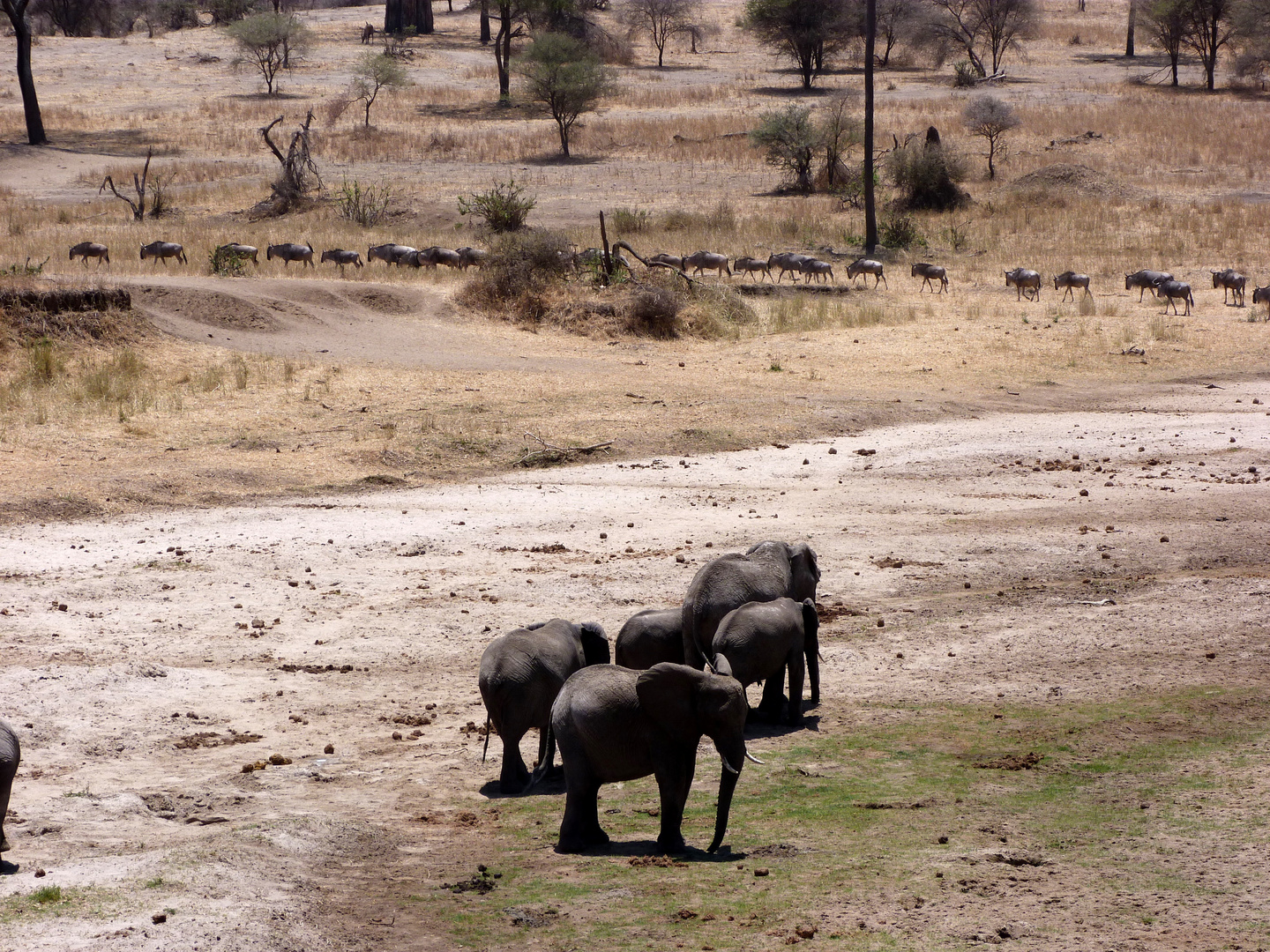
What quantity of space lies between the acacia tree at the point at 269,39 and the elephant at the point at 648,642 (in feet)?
211

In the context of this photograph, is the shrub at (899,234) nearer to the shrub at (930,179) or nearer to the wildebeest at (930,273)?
the shrub at (930,179)

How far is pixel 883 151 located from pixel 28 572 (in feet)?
132

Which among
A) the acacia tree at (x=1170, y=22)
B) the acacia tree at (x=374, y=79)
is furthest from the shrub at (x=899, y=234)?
the acacia tree at (x=1170, y=22)

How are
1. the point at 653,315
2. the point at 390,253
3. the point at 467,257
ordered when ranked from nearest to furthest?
the point at 653,315 < the point at 467,257 < the point at 390,253

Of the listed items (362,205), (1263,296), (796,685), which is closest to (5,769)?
(796,685)

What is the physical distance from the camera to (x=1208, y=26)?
235 feet

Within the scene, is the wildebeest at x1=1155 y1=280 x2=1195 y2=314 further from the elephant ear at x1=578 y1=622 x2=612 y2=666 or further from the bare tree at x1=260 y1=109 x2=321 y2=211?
the bare tree at x1=260 y1=109 x2=321 y2=211

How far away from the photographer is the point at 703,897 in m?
5.92

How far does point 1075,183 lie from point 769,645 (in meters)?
40.0

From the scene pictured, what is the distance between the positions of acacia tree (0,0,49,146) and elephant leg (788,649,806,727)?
52869 mm

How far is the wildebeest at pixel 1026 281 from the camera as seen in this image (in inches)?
1190

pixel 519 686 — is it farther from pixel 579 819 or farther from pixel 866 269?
pixel 866 269

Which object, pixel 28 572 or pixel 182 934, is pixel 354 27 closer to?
pixel 28 572

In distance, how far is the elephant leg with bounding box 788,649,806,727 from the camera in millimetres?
8680
